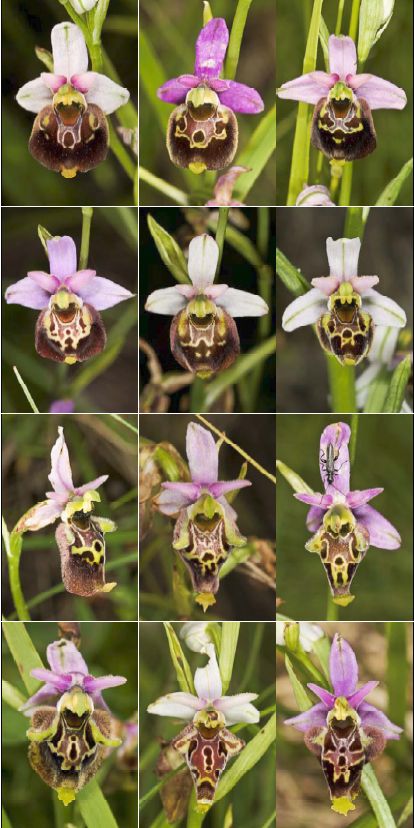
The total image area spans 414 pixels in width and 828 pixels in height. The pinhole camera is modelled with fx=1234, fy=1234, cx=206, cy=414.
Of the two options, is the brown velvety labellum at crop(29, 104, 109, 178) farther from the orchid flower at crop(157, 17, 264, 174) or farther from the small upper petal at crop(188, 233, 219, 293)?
the small upper petal at crop(188, 233, 219, 293)

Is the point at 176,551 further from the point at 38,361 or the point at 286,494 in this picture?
the point at 38,361

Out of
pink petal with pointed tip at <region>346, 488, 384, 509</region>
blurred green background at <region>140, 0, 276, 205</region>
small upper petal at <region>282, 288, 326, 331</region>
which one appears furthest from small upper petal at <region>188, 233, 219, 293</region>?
pink petal with pointed tip at <region>346, 488, 384, 509</region>

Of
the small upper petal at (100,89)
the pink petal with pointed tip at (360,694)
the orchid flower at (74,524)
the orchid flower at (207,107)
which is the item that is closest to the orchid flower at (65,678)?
the orchid flower at (74,524)

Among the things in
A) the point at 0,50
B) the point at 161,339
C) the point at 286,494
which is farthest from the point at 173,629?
the point at 0,50

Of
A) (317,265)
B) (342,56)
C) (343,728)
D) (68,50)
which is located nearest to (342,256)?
(317,265)

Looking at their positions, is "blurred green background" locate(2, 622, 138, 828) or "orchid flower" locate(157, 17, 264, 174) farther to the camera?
"blurred green background" locate(2, 622, 138, 828)

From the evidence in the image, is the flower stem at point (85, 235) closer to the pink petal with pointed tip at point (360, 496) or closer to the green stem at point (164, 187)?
the green stem at point (164, 187)

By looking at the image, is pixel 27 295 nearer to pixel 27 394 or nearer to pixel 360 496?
pixel 27 394
